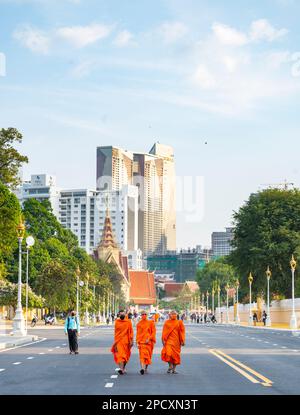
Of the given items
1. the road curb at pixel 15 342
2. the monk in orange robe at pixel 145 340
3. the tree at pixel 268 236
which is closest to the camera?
the monk in orange robe at pixel 145 340

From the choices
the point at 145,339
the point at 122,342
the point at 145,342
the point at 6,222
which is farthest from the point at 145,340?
the point at 6,222

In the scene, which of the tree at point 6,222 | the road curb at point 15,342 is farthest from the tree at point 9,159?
the road curb at point 15,342

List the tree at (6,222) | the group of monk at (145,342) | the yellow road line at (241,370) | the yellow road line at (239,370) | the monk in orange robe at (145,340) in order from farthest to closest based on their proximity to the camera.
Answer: the tree at (6,222), the monk in orange robe at (145,340), the group of monk at (145,342), the yellow road line at (239,370), the yellow road line at (241,370)

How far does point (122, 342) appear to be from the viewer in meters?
Answer: 24.6

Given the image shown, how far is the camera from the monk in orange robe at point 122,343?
2444 cm

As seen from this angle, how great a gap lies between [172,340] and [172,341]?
95 mm

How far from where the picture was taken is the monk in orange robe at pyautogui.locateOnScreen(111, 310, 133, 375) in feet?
80.2

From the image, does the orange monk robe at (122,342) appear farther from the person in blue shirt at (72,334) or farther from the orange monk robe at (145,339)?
the person in blue shirt at (72,334)

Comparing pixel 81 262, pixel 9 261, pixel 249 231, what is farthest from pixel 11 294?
pixel 81 262

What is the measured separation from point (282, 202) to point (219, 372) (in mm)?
72542

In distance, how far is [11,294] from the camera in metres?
92.4

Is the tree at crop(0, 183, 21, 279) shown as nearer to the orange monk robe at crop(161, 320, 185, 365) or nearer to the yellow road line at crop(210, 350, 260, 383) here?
the yellow road line at crop(210, 350, 260, 383)

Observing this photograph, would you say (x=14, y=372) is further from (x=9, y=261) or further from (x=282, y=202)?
(x=9, y=261)

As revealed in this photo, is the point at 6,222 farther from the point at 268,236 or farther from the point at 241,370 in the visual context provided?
the point at 241,370
